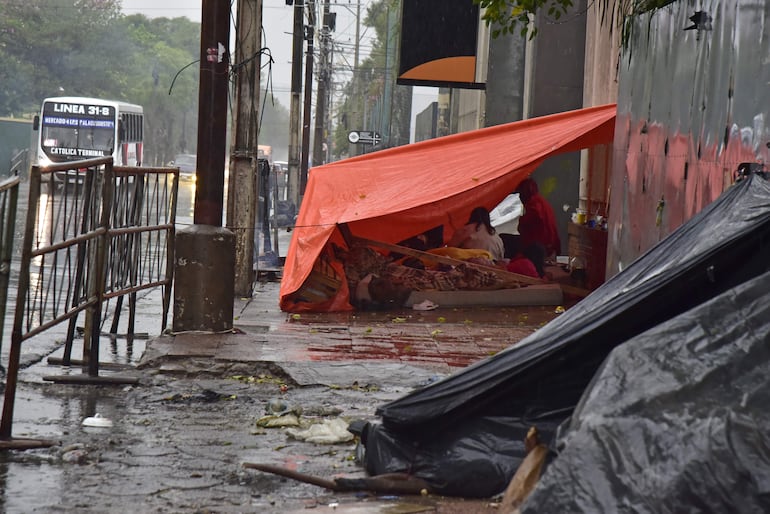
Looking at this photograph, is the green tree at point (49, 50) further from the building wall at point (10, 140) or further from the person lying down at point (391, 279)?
the person lying down at point (391, 279)

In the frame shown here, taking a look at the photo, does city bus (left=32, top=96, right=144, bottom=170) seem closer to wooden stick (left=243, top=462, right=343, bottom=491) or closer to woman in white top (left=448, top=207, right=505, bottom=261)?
woman in white top (left=448, top=207, right=505, bottom=261)

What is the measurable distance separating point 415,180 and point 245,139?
2.12 metres

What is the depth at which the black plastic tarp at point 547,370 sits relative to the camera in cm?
459

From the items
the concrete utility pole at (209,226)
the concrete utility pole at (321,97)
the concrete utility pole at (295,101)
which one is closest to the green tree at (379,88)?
the concrete utility pole at (321,97)

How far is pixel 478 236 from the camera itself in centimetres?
1334

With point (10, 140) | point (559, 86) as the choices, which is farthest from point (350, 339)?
point (10, 140)

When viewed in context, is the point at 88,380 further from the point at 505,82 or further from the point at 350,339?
the point at 505,82

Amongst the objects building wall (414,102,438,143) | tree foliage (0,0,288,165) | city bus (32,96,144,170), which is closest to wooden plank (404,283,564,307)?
city bus (32,96,144,170)

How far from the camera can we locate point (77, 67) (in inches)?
3059

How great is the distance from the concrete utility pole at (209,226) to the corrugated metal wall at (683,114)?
3358mm

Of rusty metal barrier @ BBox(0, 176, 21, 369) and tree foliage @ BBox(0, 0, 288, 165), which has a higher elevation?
tree foliage @ BBox(0, 0, 288, 165)

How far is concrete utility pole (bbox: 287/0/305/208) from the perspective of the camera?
27109mm

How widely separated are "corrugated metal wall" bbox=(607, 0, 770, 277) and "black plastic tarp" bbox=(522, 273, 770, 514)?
2.47 meters

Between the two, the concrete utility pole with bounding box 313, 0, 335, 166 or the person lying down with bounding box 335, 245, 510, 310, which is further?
the concrete utility pole with bounding box 313, 0, 335, 166
